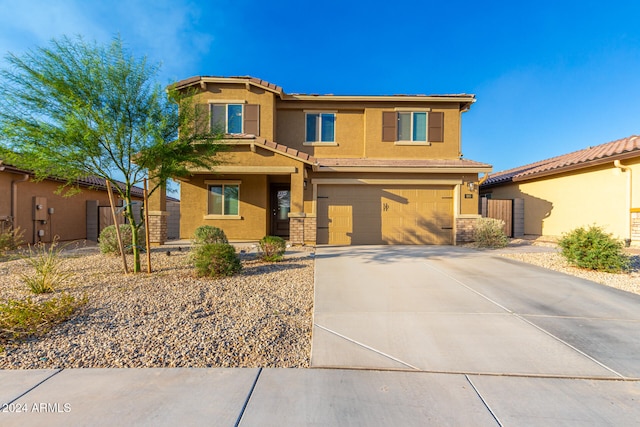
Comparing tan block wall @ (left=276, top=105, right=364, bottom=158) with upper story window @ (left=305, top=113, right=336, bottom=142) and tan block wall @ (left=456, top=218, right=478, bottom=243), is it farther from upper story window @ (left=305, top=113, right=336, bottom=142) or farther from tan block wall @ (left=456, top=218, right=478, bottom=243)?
tan block wall @ (left=456, top=218, right=478, bottom=243)

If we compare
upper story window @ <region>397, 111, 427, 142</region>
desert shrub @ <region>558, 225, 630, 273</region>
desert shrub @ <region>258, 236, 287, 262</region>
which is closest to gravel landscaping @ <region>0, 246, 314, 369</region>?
desert shrub @ <region>258, 236, 287, 262</region>

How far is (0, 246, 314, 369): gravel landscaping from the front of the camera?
3217mm

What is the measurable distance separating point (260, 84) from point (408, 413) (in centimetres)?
1239

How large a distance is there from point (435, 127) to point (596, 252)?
766cm

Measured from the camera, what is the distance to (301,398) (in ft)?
8.47

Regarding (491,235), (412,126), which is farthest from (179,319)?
(412,126)

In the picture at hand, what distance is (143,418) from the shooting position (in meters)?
2.33

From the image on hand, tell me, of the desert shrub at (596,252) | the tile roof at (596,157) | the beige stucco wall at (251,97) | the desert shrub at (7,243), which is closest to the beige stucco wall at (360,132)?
the beige stucco wall at (251,97)

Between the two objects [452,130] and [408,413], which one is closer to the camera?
[408,413]

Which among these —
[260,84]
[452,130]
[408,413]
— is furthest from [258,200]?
[408,413]

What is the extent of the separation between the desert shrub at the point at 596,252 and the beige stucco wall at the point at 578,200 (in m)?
3.98

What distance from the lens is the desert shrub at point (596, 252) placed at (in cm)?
692

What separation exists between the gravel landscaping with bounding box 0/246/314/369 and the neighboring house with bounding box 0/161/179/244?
5030 mm

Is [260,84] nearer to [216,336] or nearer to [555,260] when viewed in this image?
[216,336]
